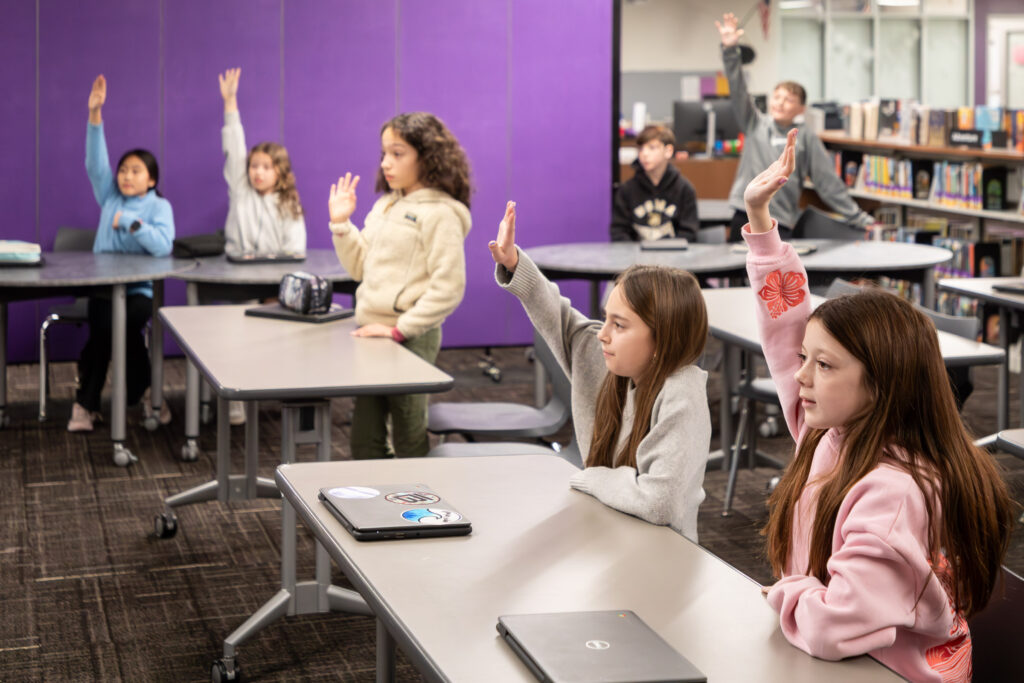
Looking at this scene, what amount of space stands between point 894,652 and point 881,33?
1398 cm

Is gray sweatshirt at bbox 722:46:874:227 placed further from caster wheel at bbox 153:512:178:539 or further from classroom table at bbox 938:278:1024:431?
caster wheel at bbox 153:512:178:539

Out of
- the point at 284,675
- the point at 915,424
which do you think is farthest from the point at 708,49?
the point at 915,424

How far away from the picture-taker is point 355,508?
206 centimetres

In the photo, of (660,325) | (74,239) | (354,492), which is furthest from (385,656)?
(74,239)

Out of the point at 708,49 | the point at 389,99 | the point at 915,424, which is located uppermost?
the point at 708,49

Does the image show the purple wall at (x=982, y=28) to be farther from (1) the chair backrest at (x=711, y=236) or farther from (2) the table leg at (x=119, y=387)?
(2) the table leg at (x=119, y=387)

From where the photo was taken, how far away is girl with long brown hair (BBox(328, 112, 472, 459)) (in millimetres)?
3828

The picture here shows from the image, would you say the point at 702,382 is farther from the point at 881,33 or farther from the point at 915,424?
the point at 881,33

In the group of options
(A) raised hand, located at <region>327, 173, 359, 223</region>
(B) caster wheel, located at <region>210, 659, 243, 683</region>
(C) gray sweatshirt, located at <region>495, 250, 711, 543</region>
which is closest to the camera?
(C) gray sweatshirt, located at <region>495, 250, 711, 543</region>

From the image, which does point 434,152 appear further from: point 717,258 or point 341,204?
point 717,258

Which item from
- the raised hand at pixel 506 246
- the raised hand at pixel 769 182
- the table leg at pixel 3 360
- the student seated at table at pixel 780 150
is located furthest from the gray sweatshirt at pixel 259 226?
the raised hand at pixel 769 182

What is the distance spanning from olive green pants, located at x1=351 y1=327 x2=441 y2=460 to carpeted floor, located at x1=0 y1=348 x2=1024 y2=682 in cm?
41

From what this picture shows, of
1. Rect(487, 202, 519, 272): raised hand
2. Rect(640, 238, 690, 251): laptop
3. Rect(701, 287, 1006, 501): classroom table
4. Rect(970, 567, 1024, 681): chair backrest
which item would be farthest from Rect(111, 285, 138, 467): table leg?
Rect(970, 567, 1024, 681): chair backrest

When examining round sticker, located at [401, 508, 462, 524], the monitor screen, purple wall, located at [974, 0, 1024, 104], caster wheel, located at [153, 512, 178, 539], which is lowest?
caster wheel, located at [153, 512, 178, 539]
